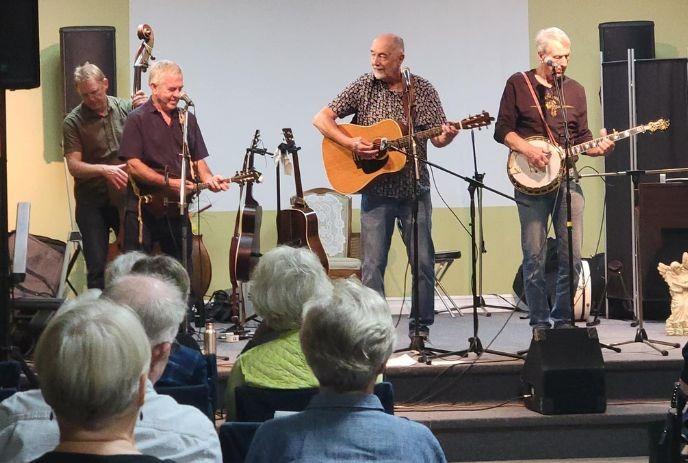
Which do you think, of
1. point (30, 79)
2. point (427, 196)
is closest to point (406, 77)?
point (427, 196)

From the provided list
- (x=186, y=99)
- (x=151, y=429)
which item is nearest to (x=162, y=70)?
(x=186, y=99)

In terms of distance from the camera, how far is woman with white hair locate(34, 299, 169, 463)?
5.35 feet

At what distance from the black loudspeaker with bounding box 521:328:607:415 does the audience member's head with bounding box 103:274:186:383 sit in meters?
2.80

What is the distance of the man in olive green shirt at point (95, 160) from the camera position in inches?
251

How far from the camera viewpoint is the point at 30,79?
4.81 meters

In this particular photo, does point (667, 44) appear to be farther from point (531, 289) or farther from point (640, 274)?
point (531, 289)

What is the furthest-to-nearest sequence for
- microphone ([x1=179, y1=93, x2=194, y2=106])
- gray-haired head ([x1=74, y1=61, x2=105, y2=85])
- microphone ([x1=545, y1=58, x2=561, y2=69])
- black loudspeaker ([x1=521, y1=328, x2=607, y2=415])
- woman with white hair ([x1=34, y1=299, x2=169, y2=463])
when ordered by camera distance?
gray-haired head ([x1=74, y1=61, x2=105, y2=85]) → microphone ([x1=179, y1=93, x2=194, y2=106]) → microphone ([x1=545, y1=58, x2=561, y2=69]) → black loudspeaker ([x1=521, y1=328, x2=607, y2=415]) → woman with white hair ([x1=34, y1=299, x2=169, y2=463])

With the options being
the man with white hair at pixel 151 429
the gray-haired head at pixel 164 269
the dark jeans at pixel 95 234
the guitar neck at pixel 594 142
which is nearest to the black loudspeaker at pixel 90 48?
the dark jeans at pixel 95 234

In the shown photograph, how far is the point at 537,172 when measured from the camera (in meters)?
5.77

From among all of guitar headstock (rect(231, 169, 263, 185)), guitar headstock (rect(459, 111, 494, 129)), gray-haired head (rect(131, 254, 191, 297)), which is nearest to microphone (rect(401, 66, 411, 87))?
guitar headstock (rect(459, 111, 494, 129))

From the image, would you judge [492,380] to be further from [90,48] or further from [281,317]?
[90,48]

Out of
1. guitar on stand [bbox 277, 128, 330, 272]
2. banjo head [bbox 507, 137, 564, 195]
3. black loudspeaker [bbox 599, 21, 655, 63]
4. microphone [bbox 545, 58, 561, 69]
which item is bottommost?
guitar on stand [bbox 277, 128, 330, 272]

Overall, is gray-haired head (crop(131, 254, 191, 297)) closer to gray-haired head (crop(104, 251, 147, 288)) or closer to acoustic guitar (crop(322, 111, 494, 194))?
gray-haired head (crop(104, 251, 147, 288))

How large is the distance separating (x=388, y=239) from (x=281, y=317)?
2.71 metres
